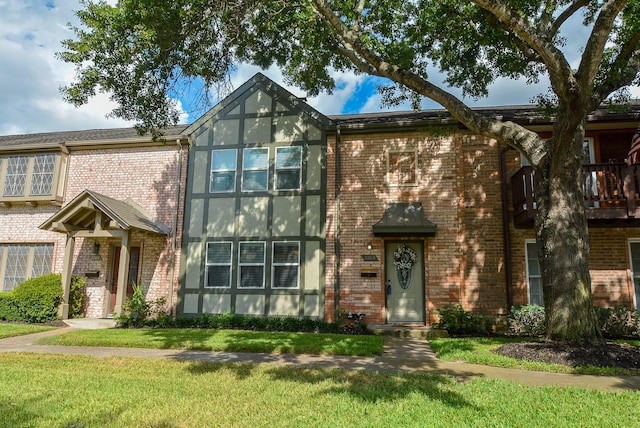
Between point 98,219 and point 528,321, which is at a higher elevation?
point 98,219

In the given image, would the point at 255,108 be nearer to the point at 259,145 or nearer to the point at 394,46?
the point at 259,145

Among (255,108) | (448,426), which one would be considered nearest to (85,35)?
(255,108)

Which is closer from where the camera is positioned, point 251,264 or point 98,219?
point 98,219

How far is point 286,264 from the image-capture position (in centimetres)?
1262

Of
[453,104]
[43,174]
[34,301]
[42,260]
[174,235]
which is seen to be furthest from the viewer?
[43,174]

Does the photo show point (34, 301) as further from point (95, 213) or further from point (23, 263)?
point (95, 213)

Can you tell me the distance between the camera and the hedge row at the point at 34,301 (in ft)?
41.0

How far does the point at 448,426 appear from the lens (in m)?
4.08

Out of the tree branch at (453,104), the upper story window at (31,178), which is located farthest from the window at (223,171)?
the tree branch at (453,104)

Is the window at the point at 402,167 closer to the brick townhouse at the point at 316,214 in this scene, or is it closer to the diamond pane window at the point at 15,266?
the brick townhouse at the point at 316,214

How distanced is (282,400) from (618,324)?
368 inches

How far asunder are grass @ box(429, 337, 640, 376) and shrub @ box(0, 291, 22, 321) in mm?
12276

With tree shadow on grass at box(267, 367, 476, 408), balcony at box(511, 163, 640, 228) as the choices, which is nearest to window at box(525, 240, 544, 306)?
balcony at box(511, 163, 640, 228)

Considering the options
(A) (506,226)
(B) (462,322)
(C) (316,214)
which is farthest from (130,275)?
(A) (506,226)
